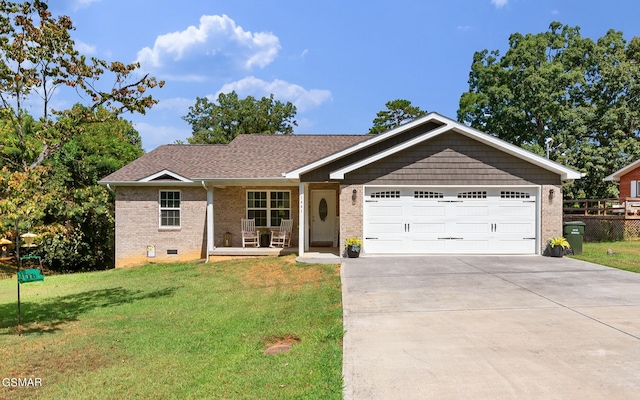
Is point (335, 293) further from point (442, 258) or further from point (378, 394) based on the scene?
point (442, 258)

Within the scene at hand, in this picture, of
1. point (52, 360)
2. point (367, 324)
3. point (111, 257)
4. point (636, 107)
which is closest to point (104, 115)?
point (52, 360)

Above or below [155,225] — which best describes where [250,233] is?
below

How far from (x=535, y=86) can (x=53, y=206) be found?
103 ft

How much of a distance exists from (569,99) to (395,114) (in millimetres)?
14225

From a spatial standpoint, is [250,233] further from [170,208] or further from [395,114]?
[395,114]

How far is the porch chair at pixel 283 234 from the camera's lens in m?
15.8

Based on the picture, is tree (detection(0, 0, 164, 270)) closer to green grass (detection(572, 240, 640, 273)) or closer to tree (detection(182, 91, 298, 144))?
green grass (detection(572, 240, 640, 273))

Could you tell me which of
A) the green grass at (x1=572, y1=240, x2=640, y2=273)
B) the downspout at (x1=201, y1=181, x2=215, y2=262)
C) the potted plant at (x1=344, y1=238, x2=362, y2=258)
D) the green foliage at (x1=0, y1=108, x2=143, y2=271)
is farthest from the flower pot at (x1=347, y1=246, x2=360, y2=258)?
the green foliage at (x1=0, y1=108, x2=143, y2=271)

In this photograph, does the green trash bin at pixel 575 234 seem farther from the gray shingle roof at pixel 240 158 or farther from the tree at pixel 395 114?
the tree at pixel 395 114

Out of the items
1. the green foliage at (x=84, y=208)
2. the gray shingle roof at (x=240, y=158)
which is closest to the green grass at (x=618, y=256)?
the gray shingle roof at (x=240, y=158)

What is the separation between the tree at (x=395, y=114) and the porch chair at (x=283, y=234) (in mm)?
23592

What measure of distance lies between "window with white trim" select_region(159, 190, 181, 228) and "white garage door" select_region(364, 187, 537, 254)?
7.98 meters

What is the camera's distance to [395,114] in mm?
38062

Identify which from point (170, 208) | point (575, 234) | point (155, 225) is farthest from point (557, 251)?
point (155, 225)
